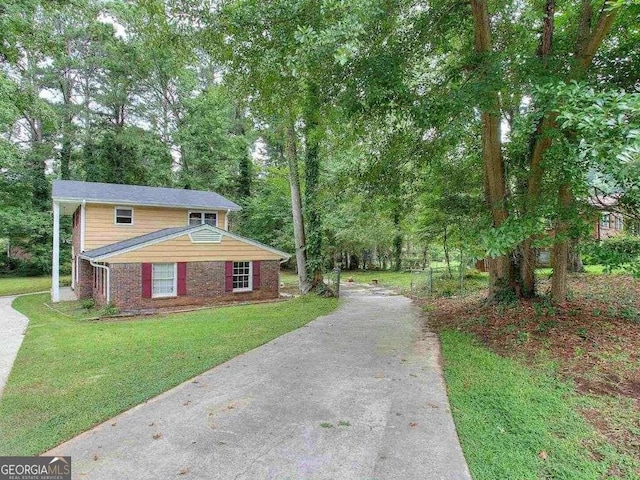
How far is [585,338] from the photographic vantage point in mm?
6352

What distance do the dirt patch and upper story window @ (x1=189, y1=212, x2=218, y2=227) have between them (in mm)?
11186

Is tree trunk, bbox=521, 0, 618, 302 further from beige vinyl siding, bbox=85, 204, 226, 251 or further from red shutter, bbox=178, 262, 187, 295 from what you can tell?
beige vinyl siding, bbox=85, 204, 226, 251

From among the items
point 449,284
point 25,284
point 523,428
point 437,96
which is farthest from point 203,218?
point 523,428

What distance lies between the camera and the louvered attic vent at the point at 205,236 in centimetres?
1387

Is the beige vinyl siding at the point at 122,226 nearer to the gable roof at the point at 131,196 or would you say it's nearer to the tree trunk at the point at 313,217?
the gable roof at the point at 131,196

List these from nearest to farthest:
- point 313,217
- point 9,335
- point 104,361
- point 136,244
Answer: point 104,361 → point 9,335 → point 136,244 → point 313,217

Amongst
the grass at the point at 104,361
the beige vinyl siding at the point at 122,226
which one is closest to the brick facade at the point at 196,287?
the grass at the point at 104,361

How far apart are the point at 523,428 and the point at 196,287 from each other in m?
12.3

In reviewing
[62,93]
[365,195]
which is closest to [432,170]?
[365,195]

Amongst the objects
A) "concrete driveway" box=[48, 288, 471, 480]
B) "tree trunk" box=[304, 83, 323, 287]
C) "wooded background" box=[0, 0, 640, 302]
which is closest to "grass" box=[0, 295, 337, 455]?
"concrete driveway" box=[48, 288, 471, 480]

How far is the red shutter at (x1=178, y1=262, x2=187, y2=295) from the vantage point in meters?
13.7

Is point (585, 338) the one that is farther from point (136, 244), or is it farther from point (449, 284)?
point (136, 244)

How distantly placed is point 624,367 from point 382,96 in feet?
17.2

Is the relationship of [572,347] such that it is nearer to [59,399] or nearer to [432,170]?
[432,170]
